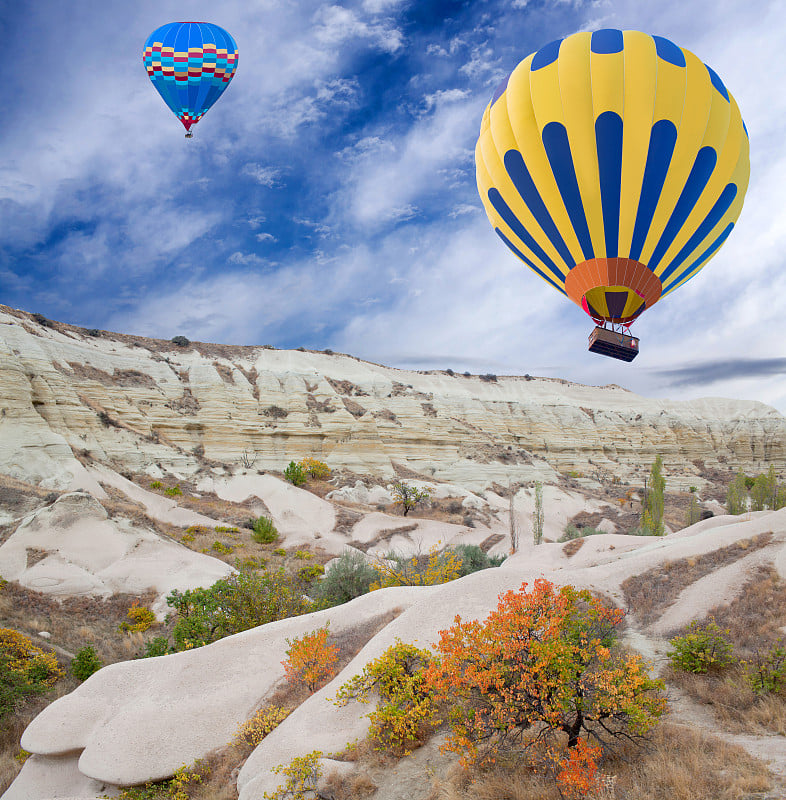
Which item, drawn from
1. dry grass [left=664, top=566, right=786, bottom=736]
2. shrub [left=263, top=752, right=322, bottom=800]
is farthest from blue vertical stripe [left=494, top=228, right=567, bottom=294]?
shrub [left=263, top=752, right=322, bottom=800]

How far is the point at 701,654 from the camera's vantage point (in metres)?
8.02

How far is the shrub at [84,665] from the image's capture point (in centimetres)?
1342

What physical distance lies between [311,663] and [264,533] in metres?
22.5

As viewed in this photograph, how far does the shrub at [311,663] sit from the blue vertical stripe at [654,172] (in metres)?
12.2

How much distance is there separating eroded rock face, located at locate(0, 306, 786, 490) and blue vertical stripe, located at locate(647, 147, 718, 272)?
31.7m

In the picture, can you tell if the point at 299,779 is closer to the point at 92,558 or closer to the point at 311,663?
the point at 311,663

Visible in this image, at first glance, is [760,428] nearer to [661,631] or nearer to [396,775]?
[661,631]

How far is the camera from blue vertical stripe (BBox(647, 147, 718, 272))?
42.4 feet

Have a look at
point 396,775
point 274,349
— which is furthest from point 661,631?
point 274,349

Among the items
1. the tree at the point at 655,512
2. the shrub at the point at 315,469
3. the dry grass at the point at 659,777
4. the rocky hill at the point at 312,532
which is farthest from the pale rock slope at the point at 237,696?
the shrub at the point at 315,469

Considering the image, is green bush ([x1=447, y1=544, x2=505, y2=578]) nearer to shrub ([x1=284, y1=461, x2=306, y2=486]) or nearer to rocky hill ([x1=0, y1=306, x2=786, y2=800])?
rocky hill ([x1=0, y1=306, x2=786, y2=800])

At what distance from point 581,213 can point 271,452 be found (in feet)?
140

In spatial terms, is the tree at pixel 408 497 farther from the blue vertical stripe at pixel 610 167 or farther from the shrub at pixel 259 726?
the shrub at pixel 259 726

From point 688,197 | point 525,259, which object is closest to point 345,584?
point 525,259
